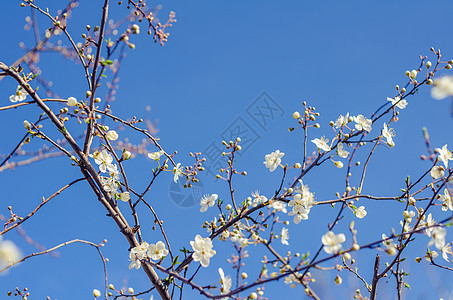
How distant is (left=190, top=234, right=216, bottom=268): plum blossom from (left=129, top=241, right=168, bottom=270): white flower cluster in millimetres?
338

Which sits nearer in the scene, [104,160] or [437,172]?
[437,172]

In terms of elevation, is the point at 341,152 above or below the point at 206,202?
A: below

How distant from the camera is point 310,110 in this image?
2.36 metres

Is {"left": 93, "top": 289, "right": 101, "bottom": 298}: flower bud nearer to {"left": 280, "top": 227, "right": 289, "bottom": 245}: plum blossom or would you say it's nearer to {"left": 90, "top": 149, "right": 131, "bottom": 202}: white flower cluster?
{"left": 90, "top": 149, "right": 131, "bottom": 202}: white flower cluster

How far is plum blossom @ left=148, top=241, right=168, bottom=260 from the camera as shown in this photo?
2.18 m

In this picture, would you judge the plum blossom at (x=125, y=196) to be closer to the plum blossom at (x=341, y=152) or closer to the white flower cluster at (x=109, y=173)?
the white flower cluster at (x=109, y=173)

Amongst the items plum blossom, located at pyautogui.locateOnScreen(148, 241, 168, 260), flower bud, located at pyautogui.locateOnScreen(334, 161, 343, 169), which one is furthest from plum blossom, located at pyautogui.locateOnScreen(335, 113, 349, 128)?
plum blossom, located at pyautogui.locateOnScreen(148, 241, 168, 260)

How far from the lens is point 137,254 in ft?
6.89

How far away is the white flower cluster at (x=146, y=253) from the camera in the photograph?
2104mm

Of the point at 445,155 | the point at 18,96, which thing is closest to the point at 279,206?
the point at 445,155

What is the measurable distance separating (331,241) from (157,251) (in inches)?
43.3

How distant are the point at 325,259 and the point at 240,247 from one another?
2.03 feet

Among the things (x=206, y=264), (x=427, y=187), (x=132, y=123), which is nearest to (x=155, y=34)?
(x=132, y=123)

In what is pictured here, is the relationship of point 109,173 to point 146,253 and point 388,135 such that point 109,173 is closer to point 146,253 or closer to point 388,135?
point 146,253
